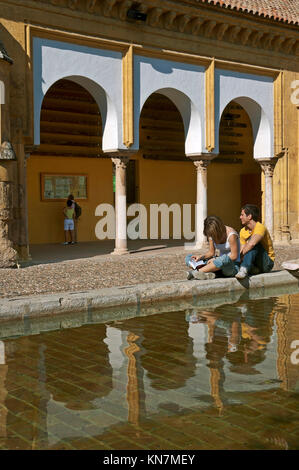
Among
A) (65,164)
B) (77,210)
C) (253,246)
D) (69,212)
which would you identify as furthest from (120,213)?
(253,246)

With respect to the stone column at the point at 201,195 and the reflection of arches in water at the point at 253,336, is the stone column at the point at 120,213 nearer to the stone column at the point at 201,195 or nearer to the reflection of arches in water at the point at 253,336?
the stone column at the point at 201,195

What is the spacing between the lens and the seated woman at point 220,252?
7.95 m

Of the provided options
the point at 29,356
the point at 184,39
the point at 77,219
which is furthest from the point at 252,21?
the point at 29,356

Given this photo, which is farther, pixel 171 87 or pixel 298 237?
pixel 298 237

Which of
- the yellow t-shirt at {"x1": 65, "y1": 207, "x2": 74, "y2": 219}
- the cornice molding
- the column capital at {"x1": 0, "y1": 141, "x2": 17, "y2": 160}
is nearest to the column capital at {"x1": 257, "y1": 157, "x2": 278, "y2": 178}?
the cornice molding

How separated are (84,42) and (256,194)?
33.0 ft

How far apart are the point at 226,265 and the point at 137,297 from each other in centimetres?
153

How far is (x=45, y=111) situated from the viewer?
16906mm

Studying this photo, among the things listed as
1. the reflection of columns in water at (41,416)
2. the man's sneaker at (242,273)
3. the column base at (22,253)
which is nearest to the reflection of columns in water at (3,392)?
the reflection of columns in water at (41,416)

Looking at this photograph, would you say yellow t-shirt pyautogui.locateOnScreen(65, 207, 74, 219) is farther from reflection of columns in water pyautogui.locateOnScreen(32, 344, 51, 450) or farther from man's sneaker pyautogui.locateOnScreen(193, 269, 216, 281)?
reflection of columns in water pyautogui.locateOnScreen(32, 344, 51, 450)

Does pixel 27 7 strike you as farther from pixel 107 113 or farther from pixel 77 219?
pixel 77 219

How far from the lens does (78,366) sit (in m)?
4.61

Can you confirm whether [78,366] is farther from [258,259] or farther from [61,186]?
[61,186]
